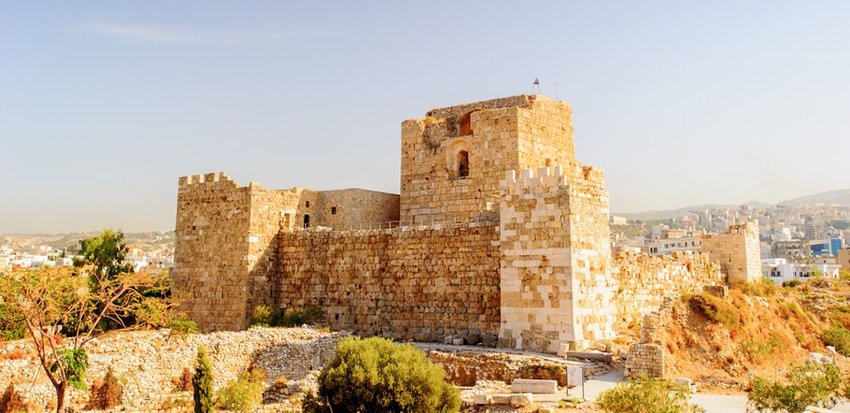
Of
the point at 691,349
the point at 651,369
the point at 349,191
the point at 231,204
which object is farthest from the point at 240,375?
the point at 691,349

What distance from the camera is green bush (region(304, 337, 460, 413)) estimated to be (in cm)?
1187

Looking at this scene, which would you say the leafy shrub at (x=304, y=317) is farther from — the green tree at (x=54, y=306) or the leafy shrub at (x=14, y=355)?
the leafy shrub at (x=14, y=355)

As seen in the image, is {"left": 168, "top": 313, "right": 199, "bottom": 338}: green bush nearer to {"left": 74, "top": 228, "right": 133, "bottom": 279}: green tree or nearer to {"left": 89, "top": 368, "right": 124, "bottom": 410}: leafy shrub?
{"left": 89, "top": 368, "right": 124, "bottom": 410}: leafy shrub

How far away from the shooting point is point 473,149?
21.8 meters

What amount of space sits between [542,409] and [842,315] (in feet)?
64.7

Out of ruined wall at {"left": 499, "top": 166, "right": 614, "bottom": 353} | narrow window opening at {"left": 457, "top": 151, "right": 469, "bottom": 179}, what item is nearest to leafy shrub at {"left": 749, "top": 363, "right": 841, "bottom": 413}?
ruined wall at {"left": 499, "top": 166, "right": 614, "bottom": 353}

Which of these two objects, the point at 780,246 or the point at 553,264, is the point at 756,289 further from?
the point at 780,246

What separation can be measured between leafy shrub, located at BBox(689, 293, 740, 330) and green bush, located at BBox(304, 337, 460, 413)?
27.2 feet

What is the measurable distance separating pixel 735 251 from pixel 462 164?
12.7 meters

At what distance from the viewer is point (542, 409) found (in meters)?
12.0

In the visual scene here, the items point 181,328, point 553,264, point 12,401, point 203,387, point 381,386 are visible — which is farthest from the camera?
point 181,328

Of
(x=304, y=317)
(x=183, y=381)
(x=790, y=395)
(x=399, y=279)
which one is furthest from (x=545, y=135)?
(x=183, y=381)

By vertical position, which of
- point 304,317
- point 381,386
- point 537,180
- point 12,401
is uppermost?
point 537,180

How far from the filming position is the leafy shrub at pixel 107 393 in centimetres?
1585
